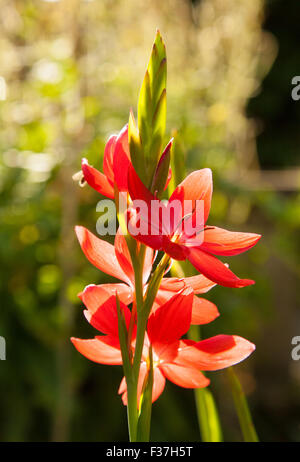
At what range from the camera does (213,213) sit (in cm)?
220

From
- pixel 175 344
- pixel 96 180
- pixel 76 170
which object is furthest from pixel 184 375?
pixel 76 170

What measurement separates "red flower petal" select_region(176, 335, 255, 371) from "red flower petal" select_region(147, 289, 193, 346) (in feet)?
0.05

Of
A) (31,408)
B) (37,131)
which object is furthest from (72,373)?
(37,131)

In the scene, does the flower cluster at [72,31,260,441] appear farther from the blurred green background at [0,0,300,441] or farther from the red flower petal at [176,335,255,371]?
the blurred green background at [0,0,300,441]

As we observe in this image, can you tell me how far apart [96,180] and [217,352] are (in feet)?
0.42

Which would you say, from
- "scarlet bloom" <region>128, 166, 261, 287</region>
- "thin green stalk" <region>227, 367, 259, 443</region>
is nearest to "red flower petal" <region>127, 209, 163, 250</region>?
"scarlet bloom" <region>128, 166, 261, 287</region>

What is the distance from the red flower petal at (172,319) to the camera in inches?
13.7

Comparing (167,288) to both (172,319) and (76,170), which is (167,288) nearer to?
(172,319)

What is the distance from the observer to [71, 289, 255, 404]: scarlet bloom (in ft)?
1.14

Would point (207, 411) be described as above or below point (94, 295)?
below

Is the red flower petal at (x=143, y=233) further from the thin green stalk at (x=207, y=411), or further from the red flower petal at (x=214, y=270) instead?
the thin green stalk at (x=207, y=411)

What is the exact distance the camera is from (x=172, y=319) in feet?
1.15

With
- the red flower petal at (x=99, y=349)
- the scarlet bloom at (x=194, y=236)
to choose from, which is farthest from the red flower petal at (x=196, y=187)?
the red flower petal at (x=99, y=349)
